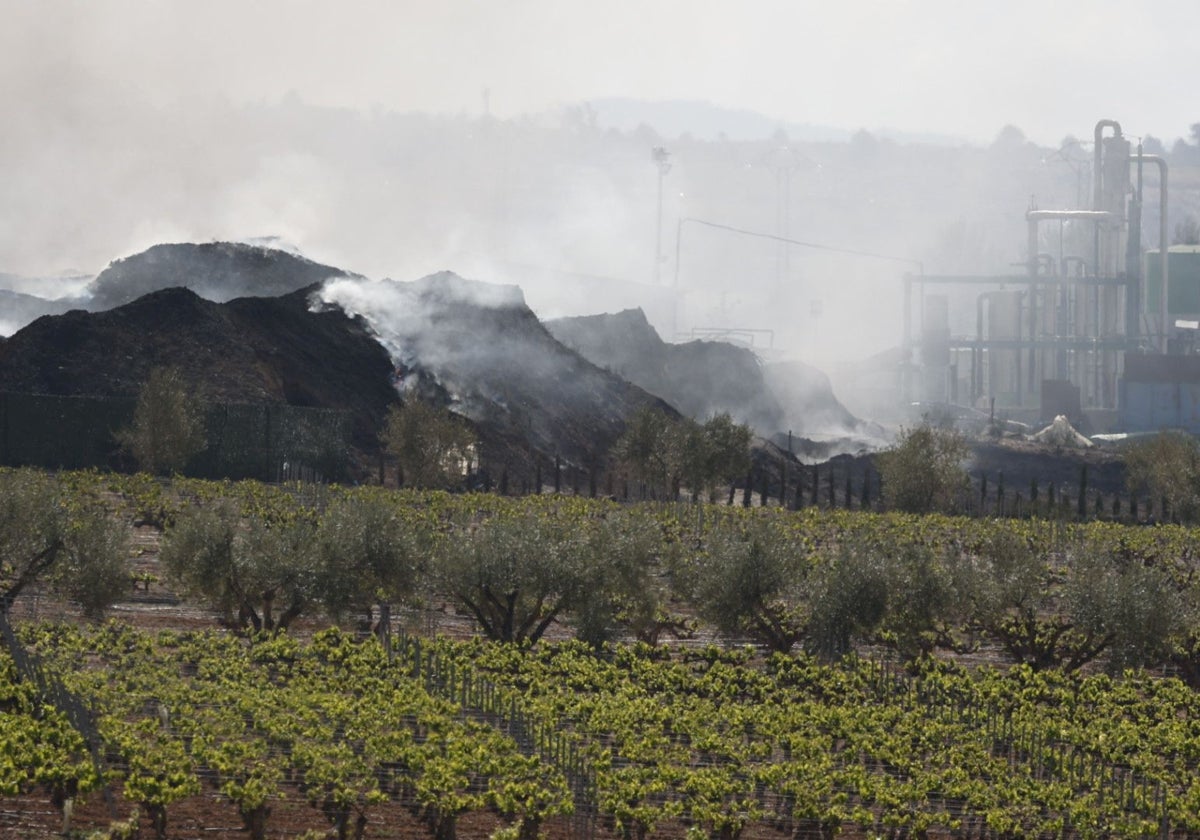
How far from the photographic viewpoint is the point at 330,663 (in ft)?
128

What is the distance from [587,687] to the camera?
129 feet

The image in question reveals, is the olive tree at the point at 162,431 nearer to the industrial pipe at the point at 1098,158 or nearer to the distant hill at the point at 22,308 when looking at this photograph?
the distant hill at the point at 22,308

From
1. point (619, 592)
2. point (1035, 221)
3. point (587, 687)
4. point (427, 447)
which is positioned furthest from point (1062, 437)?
point (587, 687)

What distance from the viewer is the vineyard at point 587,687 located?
2772cm

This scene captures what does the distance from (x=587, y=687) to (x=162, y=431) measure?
41.2 meters

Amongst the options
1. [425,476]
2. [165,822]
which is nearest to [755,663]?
[165,822]

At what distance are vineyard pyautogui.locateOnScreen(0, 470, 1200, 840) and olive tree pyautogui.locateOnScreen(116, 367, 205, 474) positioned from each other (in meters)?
9.86

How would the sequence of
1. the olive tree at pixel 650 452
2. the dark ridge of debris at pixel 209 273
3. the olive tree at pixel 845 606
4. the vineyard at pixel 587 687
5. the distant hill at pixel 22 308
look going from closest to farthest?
the vineyard at pixel 587 687
the olive tree at pixel 845 606
the olive tree at pixel 650 452
the distant hill at pixel 22 308
the dark ridge of debris at pixel 209 273

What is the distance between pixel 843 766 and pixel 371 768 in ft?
31.0

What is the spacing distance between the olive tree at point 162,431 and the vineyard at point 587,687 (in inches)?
388

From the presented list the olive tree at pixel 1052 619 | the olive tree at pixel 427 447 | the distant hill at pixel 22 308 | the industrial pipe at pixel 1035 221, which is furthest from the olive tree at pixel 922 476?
the industrial pipe at pixel 1035 221

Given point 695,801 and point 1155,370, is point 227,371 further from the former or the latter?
point 1155,370

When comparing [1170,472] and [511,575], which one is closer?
[511,575]

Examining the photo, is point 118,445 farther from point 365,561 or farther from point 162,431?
point 365,561
